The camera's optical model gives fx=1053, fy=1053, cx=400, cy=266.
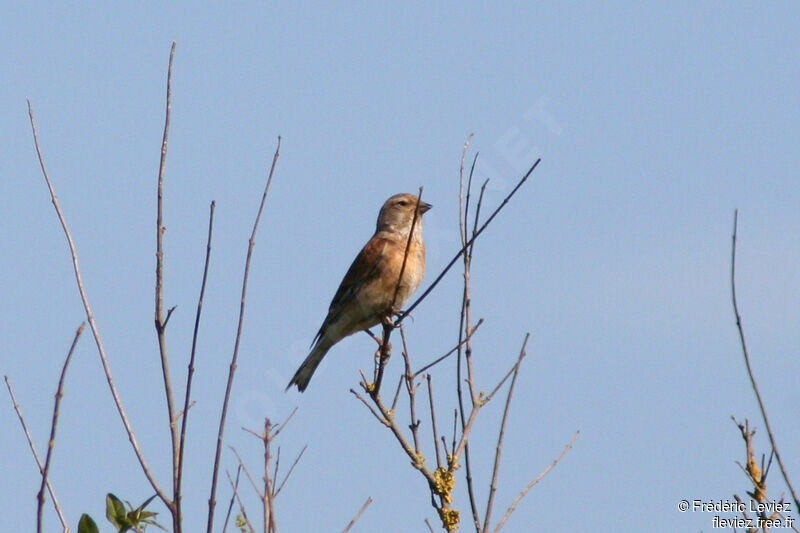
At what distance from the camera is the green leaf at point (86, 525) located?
10.0 feet

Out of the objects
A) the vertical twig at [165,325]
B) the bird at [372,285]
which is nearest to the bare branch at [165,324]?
the vertical twig at [165,325]

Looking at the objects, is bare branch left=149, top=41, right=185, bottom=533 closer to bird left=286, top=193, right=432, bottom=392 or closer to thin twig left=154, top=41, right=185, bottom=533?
thin twig left=154, top=41, right=185, bottom=533

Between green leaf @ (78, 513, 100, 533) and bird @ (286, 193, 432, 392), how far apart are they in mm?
4513

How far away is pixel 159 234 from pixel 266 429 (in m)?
1.10

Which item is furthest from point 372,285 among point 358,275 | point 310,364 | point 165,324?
point 165,324

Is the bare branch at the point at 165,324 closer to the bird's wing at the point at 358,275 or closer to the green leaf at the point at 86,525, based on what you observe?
the green leaf at the point at 86,525

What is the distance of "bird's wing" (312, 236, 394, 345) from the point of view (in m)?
8.07

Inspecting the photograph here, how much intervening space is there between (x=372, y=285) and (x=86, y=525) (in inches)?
195

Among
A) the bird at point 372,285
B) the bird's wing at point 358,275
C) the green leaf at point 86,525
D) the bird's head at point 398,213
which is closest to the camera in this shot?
the green leaf at point 86,525

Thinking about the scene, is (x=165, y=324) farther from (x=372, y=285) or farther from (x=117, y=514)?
(x=372, y=285)

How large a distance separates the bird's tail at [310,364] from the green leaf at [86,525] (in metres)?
5.18

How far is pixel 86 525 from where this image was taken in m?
3.06

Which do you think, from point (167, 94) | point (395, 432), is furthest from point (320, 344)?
point (167, 94)

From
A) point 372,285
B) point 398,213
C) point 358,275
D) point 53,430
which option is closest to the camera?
point 53,430
